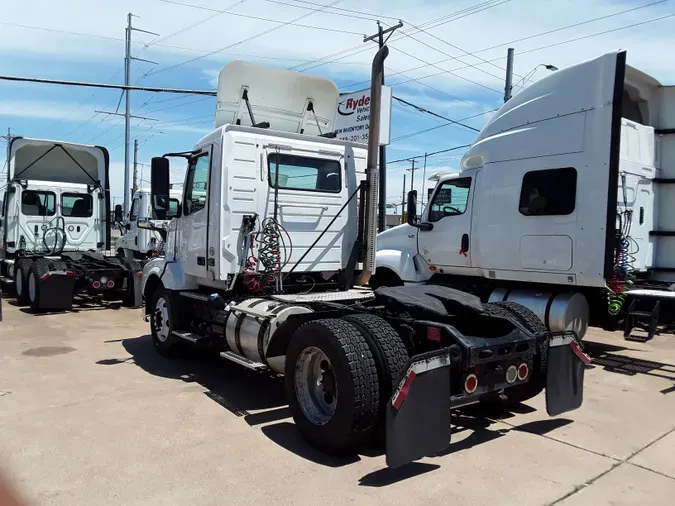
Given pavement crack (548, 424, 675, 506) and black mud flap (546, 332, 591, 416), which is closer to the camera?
pavement crack (548, 424, 675, 506)

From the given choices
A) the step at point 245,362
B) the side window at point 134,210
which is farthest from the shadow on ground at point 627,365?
the side window at point 134,210

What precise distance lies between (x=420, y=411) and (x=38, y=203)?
11.9 meters

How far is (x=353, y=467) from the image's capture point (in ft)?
13.5

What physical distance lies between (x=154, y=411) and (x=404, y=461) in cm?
267

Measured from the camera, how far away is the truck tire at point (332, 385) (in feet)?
13.2

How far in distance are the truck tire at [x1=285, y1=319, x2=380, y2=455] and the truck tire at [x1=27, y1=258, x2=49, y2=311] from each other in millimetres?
8194

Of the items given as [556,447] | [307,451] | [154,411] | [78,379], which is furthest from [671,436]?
[78,379]

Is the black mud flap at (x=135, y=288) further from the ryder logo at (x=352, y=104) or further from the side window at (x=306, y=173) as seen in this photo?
the ryder logo at (x=352, y=104)

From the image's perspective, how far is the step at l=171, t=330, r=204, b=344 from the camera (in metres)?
6.57

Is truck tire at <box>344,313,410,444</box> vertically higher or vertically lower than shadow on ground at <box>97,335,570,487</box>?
higher

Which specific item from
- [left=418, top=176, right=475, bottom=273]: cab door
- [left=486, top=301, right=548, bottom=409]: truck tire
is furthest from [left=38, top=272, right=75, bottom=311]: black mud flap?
[left=486, top=301, right=548, bottom=409]: truck tire

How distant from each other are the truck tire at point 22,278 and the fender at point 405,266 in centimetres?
751

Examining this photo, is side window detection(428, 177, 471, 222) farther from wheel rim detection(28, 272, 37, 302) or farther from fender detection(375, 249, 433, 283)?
wheel rim detection(28, 272, 37, 302)

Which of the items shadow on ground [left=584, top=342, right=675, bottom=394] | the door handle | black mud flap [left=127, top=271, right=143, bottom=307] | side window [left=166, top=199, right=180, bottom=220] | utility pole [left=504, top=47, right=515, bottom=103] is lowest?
shadow on ground [left=584, top=342, right=675, bottom=394]
